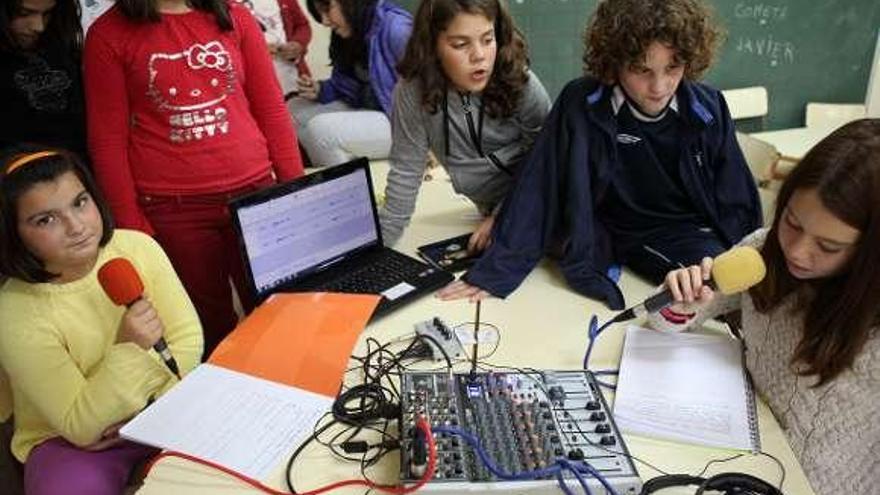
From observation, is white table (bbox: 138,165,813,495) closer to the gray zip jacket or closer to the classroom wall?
the gray zip jacket

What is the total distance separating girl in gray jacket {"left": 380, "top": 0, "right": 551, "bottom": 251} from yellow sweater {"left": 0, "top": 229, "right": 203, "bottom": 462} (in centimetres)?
70

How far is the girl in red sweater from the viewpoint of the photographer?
146cm

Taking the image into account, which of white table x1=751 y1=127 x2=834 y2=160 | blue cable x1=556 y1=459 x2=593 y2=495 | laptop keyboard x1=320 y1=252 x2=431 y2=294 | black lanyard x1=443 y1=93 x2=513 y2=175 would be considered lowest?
white table x1=751 y1=127 x2=834 y2=160

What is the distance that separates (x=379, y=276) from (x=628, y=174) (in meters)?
0.66

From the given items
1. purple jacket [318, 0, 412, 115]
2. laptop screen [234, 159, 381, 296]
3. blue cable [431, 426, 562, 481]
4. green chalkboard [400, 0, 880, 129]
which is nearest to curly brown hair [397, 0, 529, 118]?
laptop screen [234, 159, 381, 296]

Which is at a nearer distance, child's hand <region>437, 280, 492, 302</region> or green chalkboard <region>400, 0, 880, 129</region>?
child's hand <region>437, 280, 492, 302</region>

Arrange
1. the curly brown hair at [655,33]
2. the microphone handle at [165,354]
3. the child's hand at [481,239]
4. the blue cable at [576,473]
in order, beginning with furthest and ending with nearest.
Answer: the child's hand at [481,239] < the curly brown hair at [655,33] < the microphone handle at [165,354] < the blue cable at [576,473]

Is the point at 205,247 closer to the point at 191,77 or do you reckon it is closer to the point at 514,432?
the point at 191,77

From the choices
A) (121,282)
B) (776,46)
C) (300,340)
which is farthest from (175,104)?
(776,46)

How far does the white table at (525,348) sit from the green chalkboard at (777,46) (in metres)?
1.65

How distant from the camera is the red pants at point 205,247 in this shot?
1.64m

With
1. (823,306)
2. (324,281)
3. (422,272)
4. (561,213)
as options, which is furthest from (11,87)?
(823,306)

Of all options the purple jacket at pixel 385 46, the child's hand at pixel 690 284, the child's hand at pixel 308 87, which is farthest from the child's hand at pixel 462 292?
the child's hand at pixel 308 87

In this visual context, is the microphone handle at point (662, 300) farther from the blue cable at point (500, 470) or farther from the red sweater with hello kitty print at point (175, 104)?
the red sweater with hello kitty print at point (175, 104)
